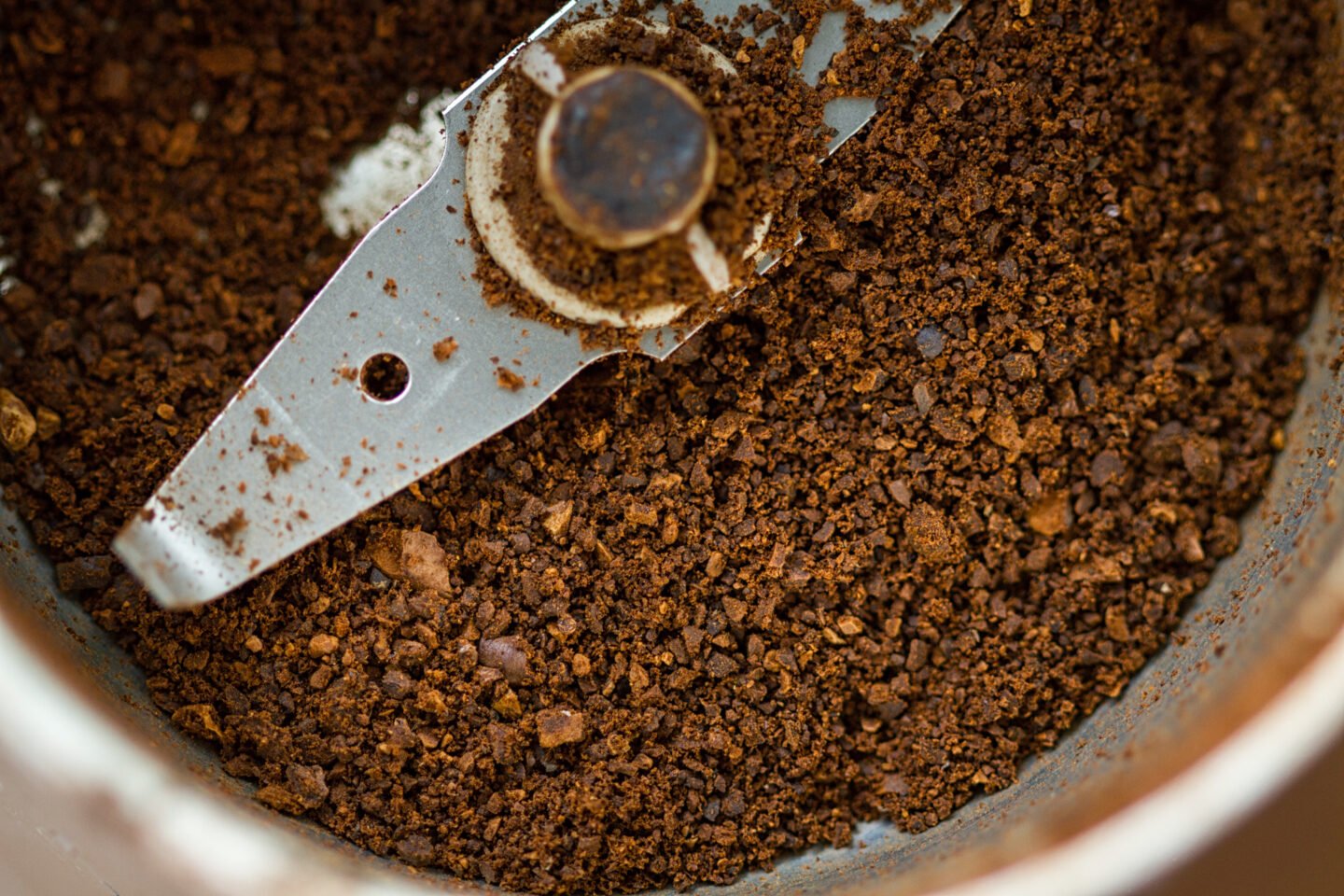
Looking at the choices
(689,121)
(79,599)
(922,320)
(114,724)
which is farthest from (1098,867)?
(79,599)

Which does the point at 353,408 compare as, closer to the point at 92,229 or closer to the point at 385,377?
the point at 385,377

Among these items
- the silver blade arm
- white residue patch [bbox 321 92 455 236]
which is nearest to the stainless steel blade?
the silver blade arm

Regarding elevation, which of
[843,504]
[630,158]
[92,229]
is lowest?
[843,504]

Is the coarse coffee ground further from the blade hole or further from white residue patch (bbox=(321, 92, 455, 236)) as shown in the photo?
white residue patch (bbox=(321, 92, 455, 236))

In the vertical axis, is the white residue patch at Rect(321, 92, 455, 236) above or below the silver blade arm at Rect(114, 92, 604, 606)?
above

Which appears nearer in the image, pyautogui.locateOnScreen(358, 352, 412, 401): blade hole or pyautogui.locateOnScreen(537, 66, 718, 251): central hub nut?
pyautogui.locateOnScreen(537, 66, 718, 251): central hub nut

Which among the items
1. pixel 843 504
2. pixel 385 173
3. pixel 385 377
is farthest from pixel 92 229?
pixel 843 504

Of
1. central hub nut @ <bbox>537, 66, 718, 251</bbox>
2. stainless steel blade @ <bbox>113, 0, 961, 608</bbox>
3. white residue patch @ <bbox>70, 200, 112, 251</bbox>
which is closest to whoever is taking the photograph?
central hub nut @ <bbox>537, 66, 718, 251</bbox>

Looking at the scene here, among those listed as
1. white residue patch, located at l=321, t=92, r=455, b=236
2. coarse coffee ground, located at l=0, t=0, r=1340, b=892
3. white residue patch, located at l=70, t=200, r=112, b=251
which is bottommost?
coarse coffee ground, located at l=0, t=0, r=1340, b=892
